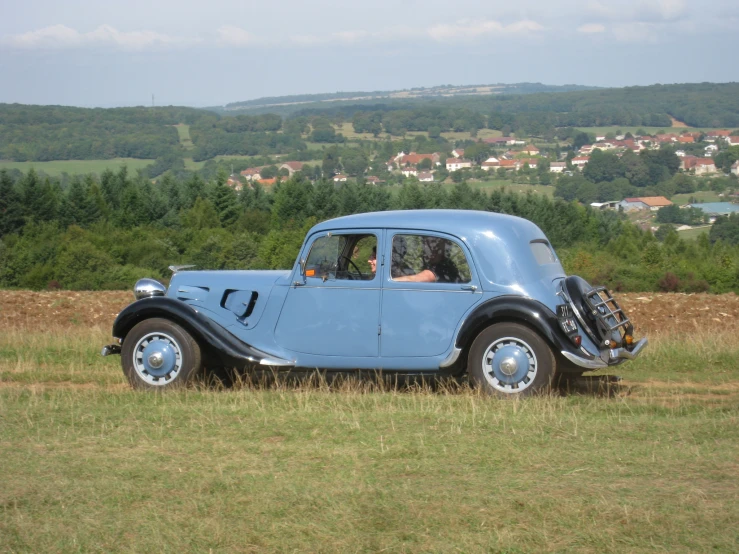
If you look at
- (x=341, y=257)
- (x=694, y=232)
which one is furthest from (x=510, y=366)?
(x=694, y=232)

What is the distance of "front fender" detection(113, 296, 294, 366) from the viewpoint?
832 cm

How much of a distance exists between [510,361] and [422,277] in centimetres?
111

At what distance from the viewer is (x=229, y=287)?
881 cm

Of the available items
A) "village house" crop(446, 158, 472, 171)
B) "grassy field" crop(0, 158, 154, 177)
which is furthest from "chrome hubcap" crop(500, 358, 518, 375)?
"village house" crop(446, 158, 472, 171)

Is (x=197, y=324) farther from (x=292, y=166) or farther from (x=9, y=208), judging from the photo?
(x=292, y=166)

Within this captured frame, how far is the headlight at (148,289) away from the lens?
908cm

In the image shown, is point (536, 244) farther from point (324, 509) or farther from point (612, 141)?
point (612, 141)

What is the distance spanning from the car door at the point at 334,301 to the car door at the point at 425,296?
0.14m

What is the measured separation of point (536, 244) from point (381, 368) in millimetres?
1880

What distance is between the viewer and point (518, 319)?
25.2ft

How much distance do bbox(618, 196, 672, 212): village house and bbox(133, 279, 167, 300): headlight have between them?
111966mm

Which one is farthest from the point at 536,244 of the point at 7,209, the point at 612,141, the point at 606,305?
the point at 612,141

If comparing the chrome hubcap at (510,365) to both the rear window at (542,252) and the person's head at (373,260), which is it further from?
the person's head at (373,260)

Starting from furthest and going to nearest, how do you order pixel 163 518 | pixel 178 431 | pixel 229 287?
pixel 229 287 < pixel 178 431 < pixel 163 518
